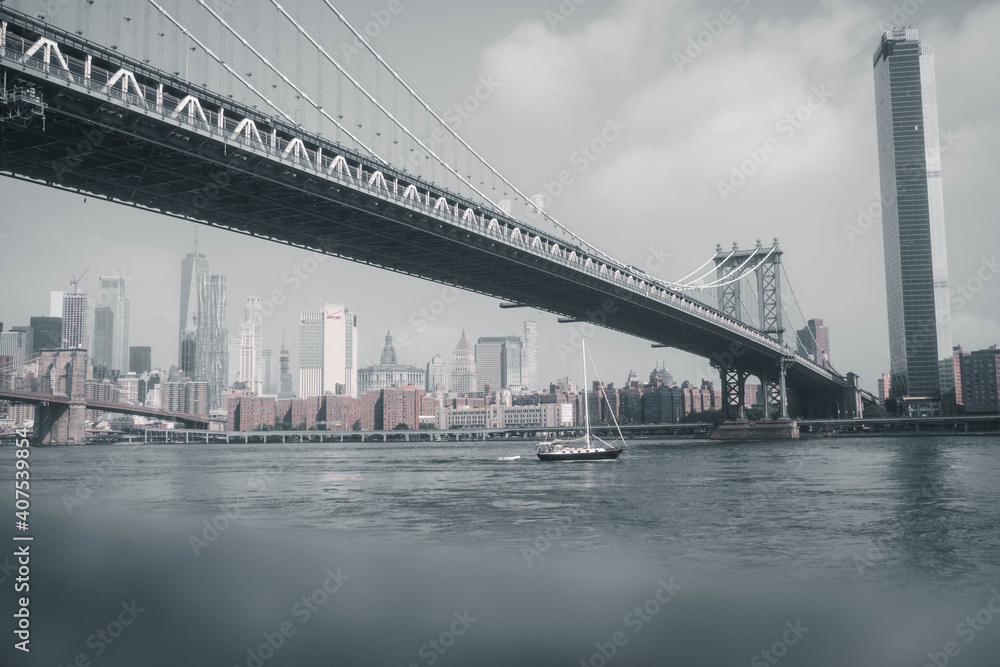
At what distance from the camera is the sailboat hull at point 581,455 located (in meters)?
47.8

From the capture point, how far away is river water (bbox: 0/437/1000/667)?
10.4 metres

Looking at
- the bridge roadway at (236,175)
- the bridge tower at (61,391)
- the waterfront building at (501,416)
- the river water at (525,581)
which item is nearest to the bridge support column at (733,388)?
the bridge roadway at (236,175)

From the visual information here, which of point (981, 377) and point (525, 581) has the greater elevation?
point (981, 377)

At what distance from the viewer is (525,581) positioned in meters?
13.6

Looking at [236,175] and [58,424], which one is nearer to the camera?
[236,175]

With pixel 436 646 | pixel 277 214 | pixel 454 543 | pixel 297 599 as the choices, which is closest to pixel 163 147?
pixel 277 214

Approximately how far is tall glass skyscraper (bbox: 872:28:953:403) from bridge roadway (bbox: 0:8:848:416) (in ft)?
329

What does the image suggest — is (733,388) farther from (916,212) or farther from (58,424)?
(58,424)

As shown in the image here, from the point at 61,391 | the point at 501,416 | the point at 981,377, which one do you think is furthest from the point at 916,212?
the point at 61,391

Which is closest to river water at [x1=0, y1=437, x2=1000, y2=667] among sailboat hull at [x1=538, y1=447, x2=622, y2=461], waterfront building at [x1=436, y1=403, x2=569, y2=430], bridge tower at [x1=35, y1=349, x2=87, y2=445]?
sailboat hull at [x1=538, y1=447, x2=622, y2=461]

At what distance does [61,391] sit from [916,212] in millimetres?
128154

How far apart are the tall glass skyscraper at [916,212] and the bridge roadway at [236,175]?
100m

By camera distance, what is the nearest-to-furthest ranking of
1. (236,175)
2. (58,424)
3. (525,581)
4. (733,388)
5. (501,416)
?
(525,581), (236,175), (733,388), (58,424), (501,416)

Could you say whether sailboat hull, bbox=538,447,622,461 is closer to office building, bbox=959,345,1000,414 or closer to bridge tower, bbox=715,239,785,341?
bridge tower, bbox=715,239,785,341
